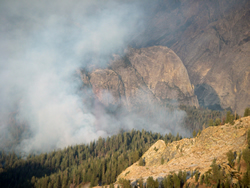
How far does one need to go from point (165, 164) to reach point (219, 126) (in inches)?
960

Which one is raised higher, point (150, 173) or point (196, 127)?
point (196, 127)

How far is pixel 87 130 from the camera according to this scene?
647ft

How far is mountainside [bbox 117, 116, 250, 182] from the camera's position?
208ft

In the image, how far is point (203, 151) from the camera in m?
70.6

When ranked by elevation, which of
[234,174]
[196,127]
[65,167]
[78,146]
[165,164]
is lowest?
[234,174]

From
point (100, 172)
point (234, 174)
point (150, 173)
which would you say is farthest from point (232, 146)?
point (100, 172)

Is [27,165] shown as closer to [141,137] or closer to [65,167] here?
[65,167]

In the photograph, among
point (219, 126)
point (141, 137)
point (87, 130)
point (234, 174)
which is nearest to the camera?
point (234, 174)

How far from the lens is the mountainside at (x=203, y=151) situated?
63.3m

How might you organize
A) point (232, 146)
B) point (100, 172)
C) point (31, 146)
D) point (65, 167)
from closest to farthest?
point (232, 146), point (100, 172), point (65, 167), point (31, 146)

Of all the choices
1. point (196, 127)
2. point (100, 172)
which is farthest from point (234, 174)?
point (196, 127)

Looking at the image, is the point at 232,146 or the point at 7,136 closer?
the point at 232,146

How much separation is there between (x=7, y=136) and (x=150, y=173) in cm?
16846

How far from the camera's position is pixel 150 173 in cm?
7675
